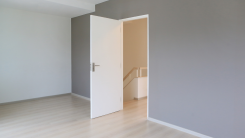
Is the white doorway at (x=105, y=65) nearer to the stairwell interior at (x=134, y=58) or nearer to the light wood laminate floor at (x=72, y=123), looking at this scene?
the light wood laminate floor at (x=72, y=123)

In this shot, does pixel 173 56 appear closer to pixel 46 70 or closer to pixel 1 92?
pixel 46 70

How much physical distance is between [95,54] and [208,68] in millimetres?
2145

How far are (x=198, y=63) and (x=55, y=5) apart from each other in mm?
3626

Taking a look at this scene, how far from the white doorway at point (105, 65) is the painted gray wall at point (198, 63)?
2.04ft

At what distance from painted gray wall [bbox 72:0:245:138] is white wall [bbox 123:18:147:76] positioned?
231 cm

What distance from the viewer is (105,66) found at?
3.92 meters

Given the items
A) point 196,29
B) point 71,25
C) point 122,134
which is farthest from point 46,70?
point 196,29

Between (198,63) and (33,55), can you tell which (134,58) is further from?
(198,63)

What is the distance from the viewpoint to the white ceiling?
422 cm

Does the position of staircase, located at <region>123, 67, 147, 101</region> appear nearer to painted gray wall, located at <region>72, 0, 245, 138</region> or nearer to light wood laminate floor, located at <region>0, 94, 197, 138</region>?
light wood laminate floor, located at <region>0, 94, 197, 138</region>

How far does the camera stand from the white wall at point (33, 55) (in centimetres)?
479

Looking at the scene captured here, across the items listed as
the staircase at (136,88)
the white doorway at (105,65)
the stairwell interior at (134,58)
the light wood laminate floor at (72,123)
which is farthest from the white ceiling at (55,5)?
the light wood laminate floor at (72,123)

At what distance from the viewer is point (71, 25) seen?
596 centimetres

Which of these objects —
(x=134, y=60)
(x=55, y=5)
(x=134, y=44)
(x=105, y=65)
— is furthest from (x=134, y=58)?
(x=55, y=5)
